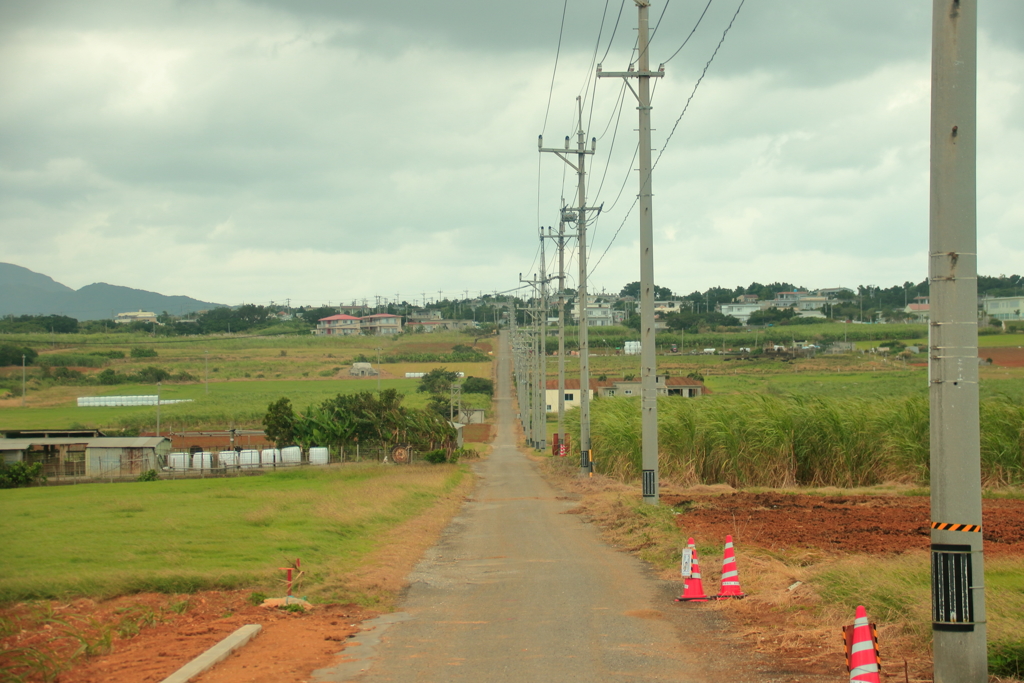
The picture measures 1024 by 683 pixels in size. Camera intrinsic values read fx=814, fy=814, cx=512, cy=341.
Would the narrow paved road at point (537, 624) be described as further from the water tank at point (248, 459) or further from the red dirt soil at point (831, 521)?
the water tank at point (248, 459)

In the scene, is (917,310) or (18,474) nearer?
(18,474)

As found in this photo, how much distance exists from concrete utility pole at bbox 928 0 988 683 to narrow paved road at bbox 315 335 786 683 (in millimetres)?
2101

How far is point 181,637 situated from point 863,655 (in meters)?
7.92

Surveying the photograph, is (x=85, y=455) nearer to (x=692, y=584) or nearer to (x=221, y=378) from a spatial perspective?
(x=692, y=584)

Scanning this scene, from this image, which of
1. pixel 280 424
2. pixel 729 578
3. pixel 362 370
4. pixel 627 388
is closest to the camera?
pixel 729 578

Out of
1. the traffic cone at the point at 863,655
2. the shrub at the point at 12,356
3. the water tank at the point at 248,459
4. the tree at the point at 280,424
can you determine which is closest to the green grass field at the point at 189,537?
the traffic cone at the point at 863,655

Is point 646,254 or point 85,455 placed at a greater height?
point 646,254

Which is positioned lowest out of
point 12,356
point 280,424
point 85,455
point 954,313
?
point 85,455

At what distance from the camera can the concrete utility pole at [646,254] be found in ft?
70.5

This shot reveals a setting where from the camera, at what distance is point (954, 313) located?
696 centimetres

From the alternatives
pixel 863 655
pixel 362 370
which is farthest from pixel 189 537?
pixel 362 370

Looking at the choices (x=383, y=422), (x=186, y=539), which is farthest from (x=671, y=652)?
(x=383, y=422)

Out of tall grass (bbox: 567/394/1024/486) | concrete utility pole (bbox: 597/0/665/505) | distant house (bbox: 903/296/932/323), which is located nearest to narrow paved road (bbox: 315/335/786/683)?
concrete utility pole (bbox: 597/0/665/505)

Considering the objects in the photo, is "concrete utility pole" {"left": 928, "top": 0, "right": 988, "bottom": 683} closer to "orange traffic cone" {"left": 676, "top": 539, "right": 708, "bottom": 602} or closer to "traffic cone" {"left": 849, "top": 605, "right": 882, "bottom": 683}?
"traffic cone" {"left": 849, "top": 605, "right": 882, "bottom": 683}
